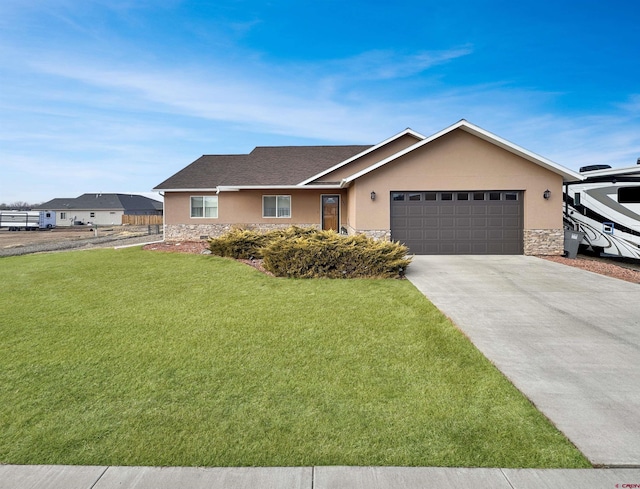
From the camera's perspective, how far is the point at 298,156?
73.4 ft

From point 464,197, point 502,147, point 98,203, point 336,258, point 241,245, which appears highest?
point 98,203

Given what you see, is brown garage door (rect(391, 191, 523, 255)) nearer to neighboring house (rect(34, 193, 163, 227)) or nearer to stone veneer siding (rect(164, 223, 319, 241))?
stone veneer siding (rect(164, 223, 319, 241))

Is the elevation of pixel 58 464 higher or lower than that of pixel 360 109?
lower

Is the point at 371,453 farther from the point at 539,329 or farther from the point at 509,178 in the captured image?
the point at 509,178

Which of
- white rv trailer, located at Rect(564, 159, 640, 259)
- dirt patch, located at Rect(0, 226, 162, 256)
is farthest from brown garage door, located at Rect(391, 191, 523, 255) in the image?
A: dirt patch, located at Rect(0, 226, 162, 256)

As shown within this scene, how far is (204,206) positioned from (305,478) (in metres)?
19.8

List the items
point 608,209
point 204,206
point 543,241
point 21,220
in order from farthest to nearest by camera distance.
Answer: point 21,220, point 204,206, point 543,241, point 608,209

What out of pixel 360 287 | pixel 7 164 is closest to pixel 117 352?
pixel 360 287

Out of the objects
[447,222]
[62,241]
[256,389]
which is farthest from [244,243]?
[62,241]

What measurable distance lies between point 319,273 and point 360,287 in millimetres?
1686

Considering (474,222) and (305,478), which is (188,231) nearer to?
(474,222)

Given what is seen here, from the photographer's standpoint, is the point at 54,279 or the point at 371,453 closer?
the point at 371,453

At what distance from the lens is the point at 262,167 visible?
69.0 ft

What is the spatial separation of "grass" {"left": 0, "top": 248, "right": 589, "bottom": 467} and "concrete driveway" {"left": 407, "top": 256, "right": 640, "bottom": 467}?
314 millimetres
